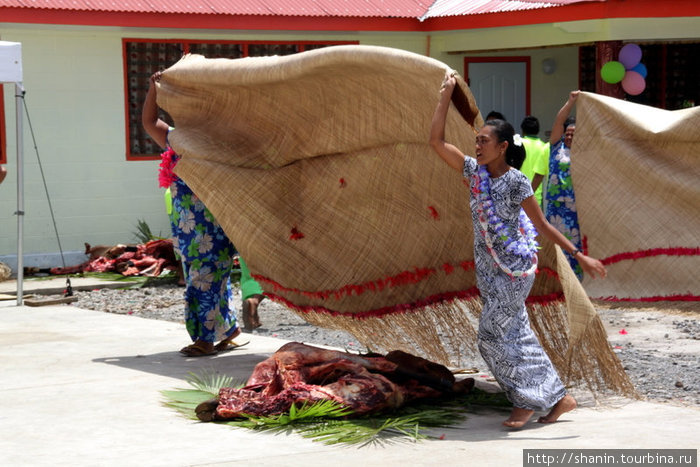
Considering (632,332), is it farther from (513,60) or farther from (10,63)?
(513,60)

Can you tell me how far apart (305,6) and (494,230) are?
976 centimetres

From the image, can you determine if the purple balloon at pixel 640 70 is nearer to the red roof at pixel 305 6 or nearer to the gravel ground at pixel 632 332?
the red roof at pixel 305 6

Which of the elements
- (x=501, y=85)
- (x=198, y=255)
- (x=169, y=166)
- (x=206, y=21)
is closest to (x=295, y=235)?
(x=198, y=255)

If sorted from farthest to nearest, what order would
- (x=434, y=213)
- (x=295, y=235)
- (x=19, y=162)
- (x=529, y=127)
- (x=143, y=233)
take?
(x=143, y=233)
(x=529, y=127)
(x=19, y=162)
(x=295, y=235)
(x=434, y=213)

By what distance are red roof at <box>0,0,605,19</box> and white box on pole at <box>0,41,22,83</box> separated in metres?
2.77

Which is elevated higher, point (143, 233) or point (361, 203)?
point (361, 203)

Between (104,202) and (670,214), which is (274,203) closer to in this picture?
(670,214)

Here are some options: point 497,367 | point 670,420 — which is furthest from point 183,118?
point 670,420

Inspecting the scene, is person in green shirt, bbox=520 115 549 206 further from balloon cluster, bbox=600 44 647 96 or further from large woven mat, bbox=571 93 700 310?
balloon cluster, bbox=600 44 647 96

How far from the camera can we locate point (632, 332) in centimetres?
899

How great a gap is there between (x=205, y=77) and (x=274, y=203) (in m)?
0.95

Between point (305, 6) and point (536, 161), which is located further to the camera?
point (305, 6)

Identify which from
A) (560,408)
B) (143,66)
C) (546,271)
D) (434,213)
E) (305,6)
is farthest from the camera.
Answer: (305,6)

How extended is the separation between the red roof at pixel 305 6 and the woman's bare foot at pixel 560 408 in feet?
29.4
